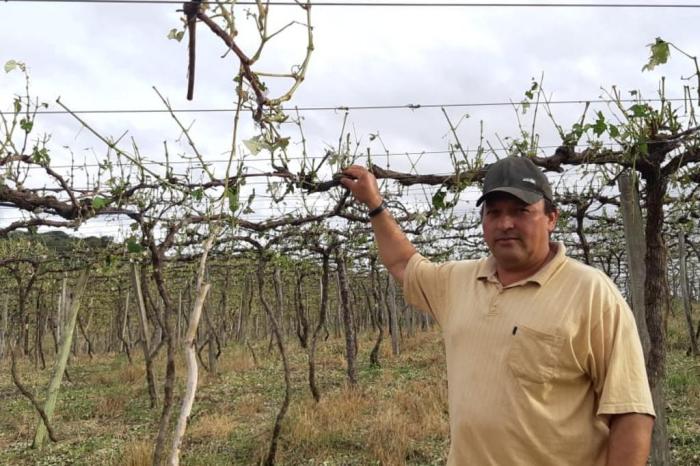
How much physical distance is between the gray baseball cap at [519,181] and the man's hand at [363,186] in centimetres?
57

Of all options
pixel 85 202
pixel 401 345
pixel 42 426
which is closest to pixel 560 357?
pixel 85 202

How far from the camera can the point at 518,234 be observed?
5.91 feet

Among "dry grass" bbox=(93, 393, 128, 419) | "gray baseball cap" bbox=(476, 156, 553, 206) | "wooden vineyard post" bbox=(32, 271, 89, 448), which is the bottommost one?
"dry grass" bbox=(93, 393, 128, 419)

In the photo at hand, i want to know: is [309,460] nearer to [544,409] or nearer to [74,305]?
[74,305]

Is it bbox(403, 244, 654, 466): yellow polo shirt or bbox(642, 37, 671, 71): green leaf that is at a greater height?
bbox(642, 37, 671, 71): green leaf

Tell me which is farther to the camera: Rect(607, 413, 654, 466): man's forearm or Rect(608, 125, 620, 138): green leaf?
Rect(608, 125, 620, 138): green leaf

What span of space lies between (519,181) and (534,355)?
55 centimetres

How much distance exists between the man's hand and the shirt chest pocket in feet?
2.89

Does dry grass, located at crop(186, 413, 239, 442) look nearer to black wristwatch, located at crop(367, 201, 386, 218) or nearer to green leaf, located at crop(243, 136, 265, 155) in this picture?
black wristwatch, located at crop(367, 201, 386, 218)

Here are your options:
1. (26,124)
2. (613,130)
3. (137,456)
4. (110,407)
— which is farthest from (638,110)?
(110,407)

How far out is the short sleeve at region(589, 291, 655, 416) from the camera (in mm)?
1531

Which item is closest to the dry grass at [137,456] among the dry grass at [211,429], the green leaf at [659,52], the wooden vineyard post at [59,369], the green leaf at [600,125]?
the dry grass at [211,429]

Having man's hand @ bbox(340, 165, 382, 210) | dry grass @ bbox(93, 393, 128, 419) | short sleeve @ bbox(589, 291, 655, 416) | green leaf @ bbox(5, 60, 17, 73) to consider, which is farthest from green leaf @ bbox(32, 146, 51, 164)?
dry grass @ bbox(93, 393, 128, 419)

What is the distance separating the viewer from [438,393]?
338 inches
